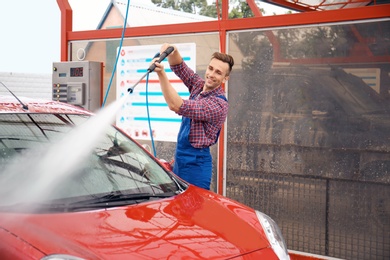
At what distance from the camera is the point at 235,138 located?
595 centimetres

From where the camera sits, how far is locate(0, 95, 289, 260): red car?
8.87ft

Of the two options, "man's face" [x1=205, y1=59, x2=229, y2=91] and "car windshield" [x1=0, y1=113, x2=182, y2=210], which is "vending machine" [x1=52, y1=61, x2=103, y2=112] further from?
"car windshield" [x1=0, y1=113, x2=182, y2=210]

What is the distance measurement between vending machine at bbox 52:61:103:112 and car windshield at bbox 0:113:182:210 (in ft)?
8.74

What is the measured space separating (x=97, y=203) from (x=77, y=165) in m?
0.46

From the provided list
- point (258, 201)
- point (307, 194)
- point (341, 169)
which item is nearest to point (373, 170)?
point (341, 169)

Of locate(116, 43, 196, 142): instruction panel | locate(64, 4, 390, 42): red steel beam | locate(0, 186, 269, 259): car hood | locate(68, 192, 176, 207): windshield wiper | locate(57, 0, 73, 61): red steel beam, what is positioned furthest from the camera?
locate(57, 0, 73, 61): red steel beam

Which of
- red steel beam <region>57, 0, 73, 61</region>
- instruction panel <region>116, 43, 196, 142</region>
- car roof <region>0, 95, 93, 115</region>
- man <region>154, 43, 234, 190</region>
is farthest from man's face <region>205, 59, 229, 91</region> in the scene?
red steel beam <region>57, 0, 73, 61</region>

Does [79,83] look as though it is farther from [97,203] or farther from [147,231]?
[147,231]

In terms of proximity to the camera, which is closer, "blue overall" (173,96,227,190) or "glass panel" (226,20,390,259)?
"blue overall" (173,96,227,190)

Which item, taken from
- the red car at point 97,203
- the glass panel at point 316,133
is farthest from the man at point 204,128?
the glass panel at point 316,133

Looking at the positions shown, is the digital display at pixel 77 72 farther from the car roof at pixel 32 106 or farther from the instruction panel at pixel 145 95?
the car roof at pixel 32 106

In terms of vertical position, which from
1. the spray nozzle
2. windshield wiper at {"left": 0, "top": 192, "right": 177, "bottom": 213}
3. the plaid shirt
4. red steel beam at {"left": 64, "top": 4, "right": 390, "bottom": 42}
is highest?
red steel beam at {"left": 64, "top": 4, "right": 390, "bottom": 42}

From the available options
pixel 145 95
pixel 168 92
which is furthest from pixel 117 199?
pixel 145 95

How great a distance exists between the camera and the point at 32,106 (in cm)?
380
